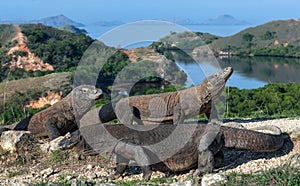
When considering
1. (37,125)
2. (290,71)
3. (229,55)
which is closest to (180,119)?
(37,125)

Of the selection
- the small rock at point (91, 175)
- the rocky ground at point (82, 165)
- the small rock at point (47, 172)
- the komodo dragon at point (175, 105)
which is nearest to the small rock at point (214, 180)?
the rocky ground at point (82, 165)

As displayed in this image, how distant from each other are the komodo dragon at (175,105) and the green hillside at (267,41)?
253 feet

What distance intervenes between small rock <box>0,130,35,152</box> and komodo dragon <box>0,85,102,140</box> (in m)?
0.49

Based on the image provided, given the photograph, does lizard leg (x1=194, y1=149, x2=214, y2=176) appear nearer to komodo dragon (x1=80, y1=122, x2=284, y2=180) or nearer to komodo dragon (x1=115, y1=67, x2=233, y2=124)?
komodo dragon (x1=80, y1=122, x2=284, y2=180)

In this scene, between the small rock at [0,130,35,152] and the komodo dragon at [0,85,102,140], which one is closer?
the small rock at [0,130,35,152]

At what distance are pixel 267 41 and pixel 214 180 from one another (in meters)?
98.6

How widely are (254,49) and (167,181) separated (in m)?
90.4

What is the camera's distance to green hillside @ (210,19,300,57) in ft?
288

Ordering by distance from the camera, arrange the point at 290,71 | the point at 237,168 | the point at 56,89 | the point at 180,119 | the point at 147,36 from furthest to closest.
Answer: the point at 290,71 → the point at 56,89 → the point at 147,36 → the point at 180,119 → the point at 237,168

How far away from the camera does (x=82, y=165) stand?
6.62 meters

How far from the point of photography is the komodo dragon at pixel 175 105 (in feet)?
27.0

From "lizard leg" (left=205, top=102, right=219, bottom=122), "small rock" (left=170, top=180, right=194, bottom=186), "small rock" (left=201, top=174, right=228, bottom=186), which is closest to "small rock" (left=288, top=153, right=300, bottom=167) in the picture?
"small rock" (left=201, top=174, right=228, bottom=186)

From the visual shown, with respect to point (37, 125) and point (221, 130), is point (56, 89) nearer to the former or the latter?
point (37, 125)

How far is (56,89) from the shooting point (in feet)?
122
